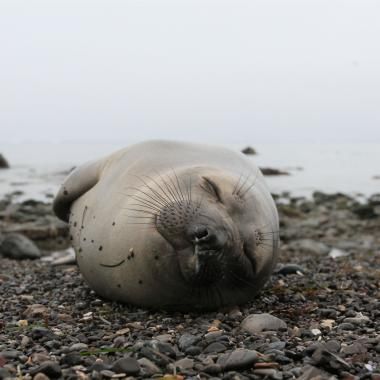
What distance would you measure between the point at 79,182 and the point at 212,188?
176 cm

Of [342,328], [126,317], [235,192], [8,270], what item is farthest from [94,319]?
[8,270]

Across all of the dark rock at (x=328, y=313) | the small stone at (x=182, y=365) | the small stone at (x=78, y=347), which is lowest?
the dark rock at (x=328, y=313)

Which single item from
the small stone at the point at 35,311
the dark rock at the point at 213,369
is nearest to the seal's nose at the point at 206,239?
the dark rock at the point at 213,369

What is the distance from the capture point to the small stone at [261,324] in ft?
12.5

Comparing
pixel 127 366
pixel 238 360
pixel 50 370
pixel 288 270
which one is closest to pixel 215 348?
pixel 238 360

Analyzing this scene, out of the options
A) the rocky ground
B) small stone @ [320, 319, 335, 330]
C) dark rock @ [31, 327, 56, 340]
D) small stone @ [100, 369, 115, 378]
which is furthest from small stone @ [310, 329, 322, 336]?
dark rock @ [31, 327, 56, 340]

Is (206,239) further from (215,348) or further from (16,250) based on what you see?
(16,250)

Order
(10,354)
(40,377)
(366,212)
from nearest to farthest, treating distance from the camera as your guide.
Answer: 1. (40,377)
2. (10,354)
3. (366,212)

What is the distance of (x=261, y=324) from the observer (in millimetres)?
3850

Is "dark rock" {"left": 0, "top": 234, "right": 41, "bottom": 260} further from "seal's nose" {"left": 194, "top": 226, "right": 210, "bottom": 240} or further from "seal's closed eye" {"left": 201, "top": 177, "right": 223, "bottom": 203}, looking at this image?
"seal's nose" {"left": 194, "top": 226, "right": 210, "bottom": 240}

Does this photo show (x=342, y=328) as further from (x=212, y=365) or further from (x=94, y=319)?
(x=94, y=319)

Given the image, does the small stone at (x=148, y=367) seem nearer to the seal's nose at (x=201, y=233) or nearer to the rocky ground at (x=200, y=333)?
the rocky ground at (x=200, y=333)

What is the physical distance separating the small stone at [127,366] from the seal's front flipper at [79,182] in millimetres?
2746

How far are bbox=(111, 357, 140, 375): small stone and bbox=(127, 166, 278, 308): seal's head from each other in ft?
2.83
